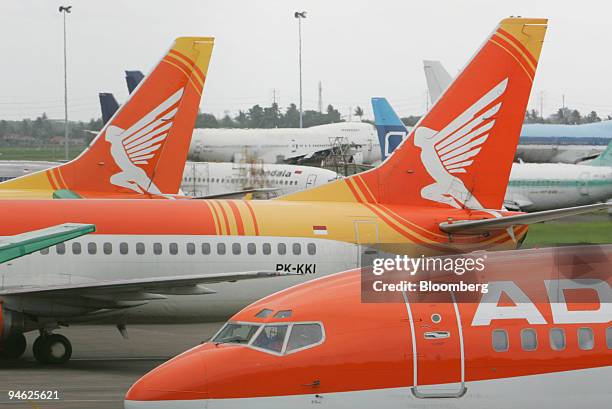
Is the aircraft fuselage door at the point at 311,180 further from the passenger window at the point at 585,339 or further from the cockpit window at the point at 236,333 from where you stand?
the passenger window at the point at 585,339

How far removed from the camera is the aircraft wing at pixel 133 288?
22.0 m

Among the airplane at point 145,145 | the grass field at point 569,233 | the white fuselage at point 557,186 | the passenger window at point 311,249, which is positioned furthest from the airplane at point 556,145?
the passenger window at point 311,249

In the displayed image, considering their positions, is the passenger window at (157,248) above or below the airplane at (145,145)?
below

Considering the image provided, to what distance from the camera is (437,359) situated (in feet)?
38.9

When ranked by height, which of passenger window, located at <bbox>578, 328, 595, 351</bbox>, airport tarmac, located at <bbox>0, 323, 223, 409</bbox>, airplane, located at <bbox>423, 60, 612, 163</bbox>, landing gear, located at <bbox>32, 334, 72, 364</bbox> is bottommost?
airport tarmac, located at <bbox>0, 323, 223, 409</bbox>

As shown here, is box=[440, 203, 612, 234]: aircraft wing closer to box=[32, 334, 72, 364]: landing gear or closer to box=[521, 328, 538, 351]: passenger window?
box=[521, 328, 538, 351]: passenger window

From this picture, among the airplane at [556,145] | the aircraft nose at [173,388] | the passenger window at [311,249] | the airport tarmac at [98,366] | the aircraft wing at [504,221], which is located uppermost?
the airplane at [556,145]

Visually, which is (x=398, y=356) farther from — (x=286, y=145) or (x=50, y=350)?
(x=286, y=145)

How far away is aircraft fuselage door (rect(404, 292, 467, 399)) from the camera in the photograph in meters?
11.8

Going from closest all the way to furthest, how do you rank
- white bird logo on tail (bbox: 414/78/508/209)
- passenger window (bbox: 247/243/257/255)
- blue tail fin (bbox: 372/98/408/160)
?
passenger window (bbox: 247/243/257/255), white bird logo on tail (bbox: 414/78/508/209), blue tail fin (bbox: 372/98/408/160)

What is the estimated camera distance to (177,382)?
1185 centimetres

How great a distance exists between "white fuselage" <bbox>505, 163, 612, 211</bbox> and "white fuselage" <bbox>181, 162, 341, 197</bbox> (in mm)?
12634

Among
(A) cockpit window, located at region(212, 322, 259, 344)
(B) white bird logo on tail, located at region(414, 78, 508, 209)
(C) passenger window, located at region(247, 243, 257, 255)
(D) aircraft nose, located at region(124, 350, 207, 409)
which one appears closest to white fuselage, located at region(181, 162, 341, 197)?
(B) white bird logo on tail, located at region(414, 78, 508, 209)

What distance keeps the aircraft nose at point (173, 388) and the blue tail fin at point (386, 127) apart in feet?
192
